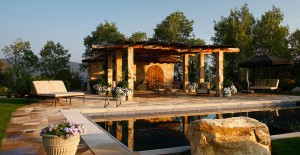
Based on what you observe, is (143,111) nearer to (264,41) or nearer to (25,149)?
(25,149)

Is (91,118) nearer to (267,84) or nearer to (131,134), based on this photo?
(131,134)

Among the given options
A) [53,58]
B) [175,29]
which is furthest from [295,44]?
[53,58]

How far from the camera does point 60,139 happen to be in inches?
143

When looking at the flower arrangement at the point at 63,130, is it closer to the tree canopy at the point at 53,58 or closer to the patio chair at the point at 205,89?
the patio chair at the point at 205,89

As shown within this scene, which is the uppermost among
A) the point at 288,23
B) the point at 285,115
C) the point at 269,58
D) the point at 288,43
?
the point at 288,23

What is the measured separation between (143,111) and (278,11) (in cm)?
1927

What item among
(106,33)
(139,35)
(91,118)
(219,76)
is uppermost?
(106,33)

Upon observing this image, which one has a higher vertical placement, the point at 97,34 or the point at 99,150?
the point at 97,34

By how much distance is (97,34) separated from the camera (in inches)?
1233

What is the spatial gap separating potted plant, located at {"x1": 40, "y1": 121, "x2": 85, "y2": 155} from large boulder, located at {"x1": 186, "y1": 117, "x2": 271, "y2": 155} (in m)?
1.90

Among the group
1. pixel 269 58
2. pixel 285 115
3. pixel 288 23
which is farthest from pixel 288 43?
pixel 285 115

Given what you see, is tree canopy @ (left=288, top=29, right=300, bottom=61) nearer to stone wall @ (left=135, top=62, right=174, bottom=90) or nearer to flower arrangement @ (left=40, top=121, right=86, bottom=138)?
stone wall @ (left=135, top=62, right=174, bottom=90)

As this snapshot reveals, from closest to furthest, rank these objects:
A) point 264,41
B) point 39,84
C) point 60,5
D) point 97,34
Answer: point 39,84
point 60,5
point 264,41
point 97,34

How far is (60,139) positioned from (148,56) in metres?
15.9
